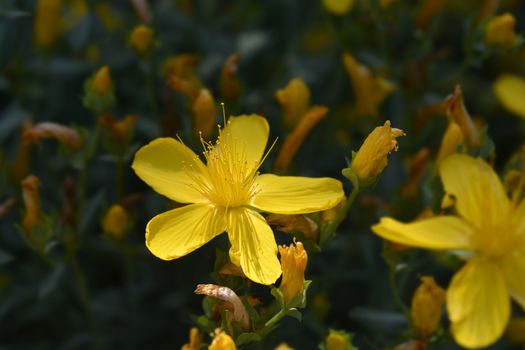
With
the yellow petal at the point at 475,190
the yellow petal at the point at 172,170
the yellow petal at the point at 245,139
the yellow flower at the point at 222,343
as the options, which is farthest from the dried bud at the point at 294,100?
the yellow flower at the point at 222,343

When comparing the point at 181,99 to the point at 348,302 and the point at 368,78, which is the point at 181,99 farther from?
the point at 348,302

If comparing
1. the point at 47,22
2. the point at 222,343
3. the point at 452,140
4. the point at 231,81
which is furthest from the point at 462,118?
the point at 47,22

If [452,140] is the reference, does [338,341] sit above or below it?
below

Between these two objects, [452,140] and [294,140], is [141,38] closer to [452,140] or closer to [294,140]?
[294,140]

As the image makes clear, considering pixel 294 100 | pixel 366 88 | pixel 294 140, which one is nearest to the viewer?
pixel 294 140

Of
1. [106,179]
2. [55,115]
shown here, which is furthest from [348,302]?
[55,115]

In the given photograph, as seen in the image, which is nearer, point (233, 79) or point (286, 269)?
point (286, 269)

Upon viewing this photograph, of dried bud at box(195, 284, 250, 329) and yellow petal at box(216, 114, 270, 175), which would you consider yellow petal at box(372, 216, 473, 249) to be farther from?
yellow petal at box(216, 114, 270, 175)
